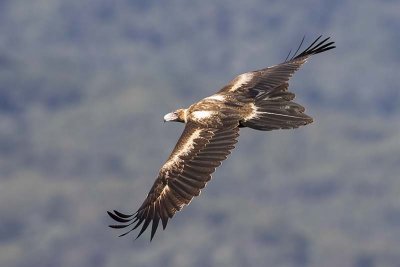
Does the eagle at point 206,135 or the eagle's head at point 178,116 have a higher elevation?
the eagle's head at point 178,116

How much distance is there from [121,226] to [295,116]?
6162 millimetres

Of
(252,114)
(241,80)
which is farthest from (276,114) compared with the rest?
(241,80)

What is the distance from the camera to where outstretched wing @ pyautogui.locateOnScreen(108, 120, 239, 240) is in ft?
111

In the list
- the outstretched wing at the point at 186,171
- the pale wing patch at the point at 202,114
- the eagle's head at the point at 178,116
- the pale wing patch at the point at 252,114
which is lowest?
the outstretched wing at the point at 186,171

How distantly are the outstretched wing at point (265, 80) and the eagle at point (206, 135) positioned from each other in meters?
0.03

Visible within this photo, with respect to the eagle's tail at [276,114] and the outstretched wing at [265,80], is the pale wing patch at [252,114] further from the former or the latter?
the outstretched wing at [265,80]

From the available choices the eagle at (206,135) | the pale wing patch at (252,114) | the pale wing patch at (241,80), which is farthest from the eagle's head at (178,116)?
the pale wing patch at (241,80)

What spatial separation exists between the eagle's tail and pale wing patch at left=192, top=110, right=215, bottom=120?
895mm

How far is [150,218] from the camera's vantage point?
3394 cm

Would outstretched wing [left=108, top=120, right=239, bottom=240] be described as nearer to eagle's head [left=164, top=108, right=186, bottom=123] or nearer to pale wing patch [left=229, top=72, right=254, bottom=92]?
eagle's head [left=164, top=108, right=186, bottom=123]

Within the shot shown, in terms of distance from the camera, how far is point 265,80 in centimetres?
3931

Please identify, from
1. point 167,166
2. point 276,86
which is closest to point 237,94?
point 276,86

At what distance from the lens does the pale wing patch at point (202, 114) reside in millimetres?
36125

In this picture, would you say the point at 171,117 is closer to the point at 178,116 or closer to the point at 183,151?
the point at 178,116
